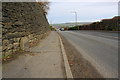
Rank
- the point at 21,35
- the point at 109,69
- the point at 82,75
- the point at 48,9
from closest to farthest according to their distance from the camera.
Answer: the point at 82,75, the point at 109,69, the point at 21,35, the point at 48,9

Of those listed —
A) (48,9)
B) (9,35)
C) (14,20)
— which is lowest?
(9,35)

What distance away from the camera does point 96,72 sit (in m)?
4.90

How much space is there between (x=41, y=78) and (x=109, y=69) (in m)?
A: 2.40

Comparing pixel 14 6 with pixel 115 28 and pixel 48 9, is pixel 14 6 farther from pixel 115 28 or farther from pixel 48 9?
pixel 48 9

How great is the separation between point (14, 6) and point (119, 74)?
514cm

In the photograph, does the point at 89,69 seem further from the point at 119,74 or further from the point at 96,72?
the point at 119,74

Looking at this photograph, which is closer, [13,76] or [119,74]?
[13,76]

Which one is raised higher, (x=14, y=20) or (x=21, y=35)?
(x=14, y=20)

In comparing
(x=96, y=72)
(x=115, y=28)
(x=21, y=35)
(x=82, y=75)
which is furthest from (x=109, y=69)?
(x=115, y=28)

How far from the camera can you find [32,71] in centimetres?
475

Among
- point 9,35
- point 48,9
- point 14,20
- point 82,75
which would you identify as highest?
point 48,9

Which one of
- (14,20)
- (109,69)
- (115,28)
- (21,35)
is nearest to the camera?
(109,69)

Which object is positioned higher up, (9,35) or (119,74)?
(9,35)

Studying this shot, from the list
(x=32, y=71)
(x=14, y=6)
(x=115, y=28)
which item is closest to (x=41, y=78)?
(x=32, y=71)
